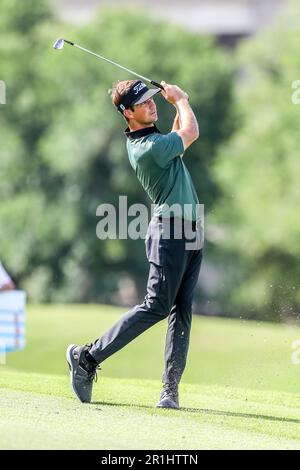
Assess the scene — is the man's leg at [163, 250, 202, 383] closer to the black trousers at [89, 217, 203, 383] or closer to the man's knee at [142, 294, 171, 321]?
the black trousers at [89, 217, 203, 383]

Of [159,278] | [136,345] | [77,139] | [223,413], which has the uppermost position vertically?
[77,139]

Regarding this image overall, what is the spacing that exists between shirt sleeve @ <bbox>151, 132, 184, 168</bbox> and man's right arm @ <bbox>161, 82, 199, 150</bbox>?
0.06 meters

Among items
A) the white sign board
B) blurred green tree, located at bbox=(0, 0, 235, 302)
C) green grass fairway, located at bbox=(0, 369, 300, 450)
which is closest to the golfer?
green grass fairway, located at bbox=(0, 369, 300, 450)

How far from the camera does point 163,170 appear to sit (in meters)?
7.20

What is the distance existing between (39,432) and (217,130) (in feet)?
113

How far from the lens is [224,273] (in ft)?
128

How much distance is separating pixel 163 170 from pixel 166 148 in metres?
0.18

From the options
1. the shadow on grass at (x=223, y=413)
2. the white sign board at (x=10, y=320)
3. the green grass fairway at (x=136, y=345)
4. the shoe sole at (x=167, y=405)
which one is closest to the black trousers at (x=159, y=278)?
the shadow on grass at (x=223, y=413)

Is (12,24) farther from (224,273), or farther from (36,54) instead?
(224,273)

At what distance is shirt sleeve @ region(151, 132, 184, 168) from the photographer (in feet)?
23.2

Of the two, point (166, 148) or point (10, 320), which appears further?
point (10, 320)

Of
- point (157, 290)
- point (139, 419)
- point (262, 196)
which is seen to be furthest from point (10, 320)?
point (262, 196)

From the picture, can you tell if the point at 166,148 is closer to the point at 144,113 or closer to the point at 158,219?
the point at 144,113

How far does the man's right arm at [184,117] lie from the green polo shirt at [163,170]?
62mm
